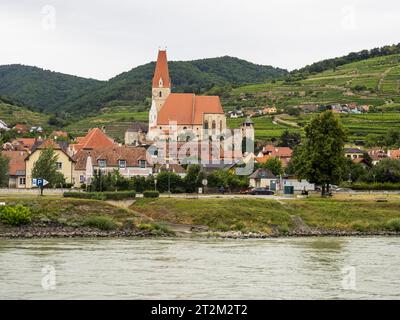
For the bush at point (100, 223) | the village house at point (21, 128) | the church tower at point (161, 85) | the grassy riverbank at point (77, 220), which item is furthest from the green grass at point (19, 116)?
the bush at point (100, 223)

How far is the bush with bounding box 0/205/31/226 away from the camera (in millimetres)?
49938

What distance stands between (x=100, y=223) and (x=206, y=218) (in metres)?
7.45

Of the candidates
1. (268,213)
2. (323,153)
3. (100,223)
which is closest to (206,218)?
(268,213)

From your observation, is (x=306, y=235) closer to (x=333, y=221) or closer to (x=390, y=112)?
(x=333, y=221)

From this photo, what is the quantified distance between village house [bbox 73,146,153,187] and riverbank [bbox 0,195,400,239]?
42.9ft

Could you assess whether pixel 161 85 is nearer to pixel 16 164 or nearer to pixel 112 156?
pixel 112 156

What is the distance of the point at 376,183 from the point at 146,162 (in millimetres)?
20364

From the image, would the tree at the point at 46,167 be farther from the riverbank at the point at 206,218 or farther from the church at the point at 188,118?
the church at the point at 188,118

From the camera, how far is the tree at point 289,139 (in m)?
108

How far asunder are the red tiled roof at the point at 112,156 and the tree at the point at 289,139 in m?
36.1

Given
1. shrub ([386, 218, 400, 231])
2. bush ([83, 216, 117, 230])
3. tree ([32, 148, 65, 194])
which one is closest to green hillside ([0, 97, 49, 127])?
tree ([32, 148, 65, 194])

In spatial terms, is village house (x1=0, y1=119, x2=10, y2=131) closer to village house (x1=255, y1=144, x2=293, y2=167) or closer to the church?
the church

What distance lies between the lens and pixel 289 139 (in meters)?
109
